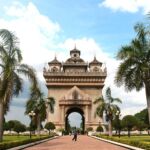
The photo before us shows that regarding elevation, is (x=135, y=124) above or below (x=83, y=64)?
below

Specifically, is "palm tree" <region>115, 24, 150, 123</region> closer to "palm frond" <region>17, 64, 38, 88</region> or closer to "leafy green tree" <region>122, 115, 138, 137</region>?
"palm frond" <region>17, 64, 38, 88</region>

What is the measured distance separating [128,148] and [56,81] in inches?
2335

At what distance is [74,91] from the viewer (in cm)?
8044

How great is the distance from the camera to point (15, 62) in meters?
28.4

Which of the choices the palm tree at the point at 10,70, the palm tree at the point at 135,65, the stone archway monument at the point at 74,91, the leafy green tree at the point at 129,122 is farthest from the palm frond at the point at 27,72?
the stone archway monument at the point at 74,91

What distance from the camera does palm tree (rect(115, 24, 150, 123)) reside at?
28.2 metres

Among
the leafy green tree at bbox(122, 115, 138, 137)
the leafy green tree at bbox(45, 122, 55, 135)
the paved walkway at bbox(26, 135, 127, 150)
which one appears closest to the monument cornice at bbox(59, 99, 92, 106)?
the leafy green tree at bbox(45, 122, 55, 135)

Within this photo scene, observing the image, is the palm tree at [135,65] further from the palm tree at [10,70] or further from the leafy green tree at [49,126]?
the leafy green tree at [49,126]

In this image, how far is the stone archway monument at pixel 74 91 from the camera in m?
80.2

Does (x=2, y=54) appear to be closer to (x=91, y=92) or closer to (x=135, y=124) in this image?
(x=135, y=124)

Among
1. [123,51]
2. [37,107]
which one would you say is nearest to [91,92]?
[37,107]

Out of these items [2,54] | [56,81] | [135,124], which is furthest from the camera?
[56,81]

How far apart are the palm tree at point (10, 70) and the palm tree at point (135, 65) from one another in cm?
769

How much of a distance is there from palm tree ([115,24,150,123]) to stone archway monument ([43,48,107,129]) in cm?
5181
